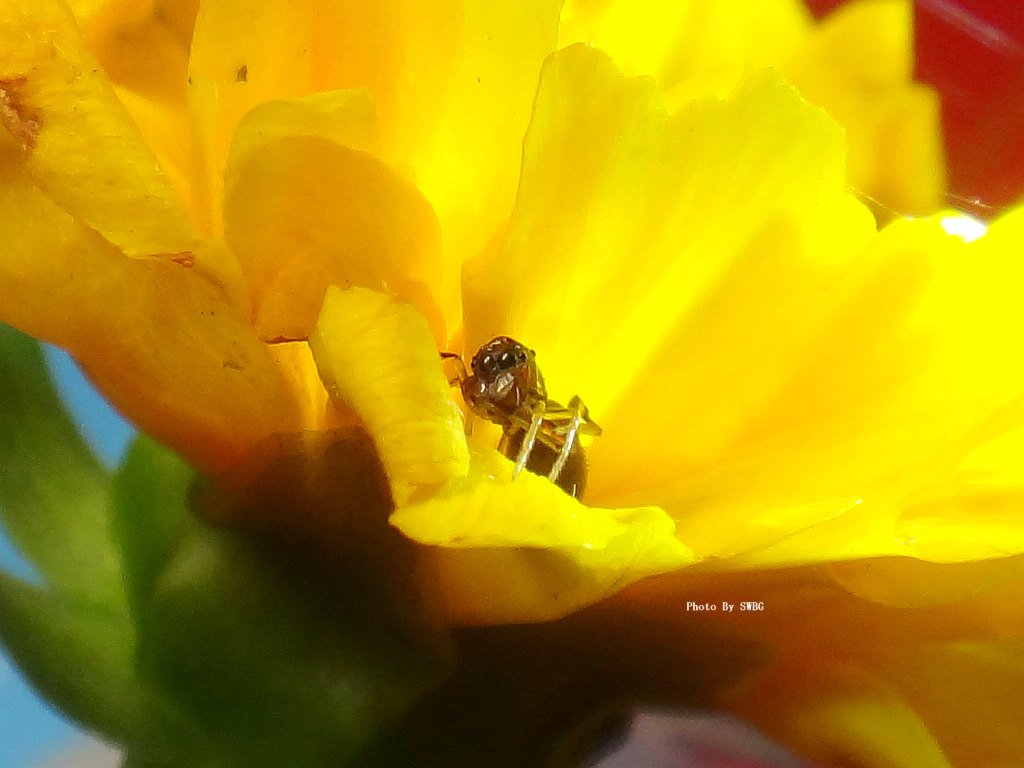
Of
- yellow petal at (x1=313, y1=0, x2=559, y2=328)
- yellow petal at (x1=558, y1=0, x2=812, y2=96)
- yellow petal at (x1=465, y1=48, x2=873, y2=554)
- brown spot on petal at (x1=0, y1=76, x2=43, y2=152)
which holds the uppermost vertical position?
yellow petal at (x1=558, y1=0, x2=812, y2=96)

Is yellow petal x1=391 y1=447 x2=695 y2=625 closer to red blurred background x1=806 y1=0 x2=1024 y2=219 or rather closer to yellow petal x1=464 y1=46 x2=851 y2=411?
yellow petal x1=464 y1=46 x2=851 y2=411

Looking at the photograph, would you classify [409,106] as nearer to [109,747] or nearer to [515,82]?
[515,82]

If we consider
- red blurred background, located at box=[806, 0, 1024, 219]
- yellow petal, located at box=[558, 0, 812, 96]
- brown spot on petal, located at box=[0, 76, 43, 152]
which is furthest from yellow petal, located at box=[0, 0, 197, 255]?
red blurred background, located at box=[806, 0, 1024, 219]

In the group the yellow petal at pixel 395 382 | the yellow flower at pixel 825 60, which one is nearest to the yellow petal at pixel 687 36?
the yellow flower at pixel 825 60

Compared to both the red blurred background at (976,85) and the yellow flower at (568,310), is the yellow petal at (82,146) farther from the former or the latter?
the red blurred background at (976,85)

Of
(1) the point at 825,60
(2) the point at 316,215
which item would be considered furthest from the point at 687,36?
(2) the point at 316,215
